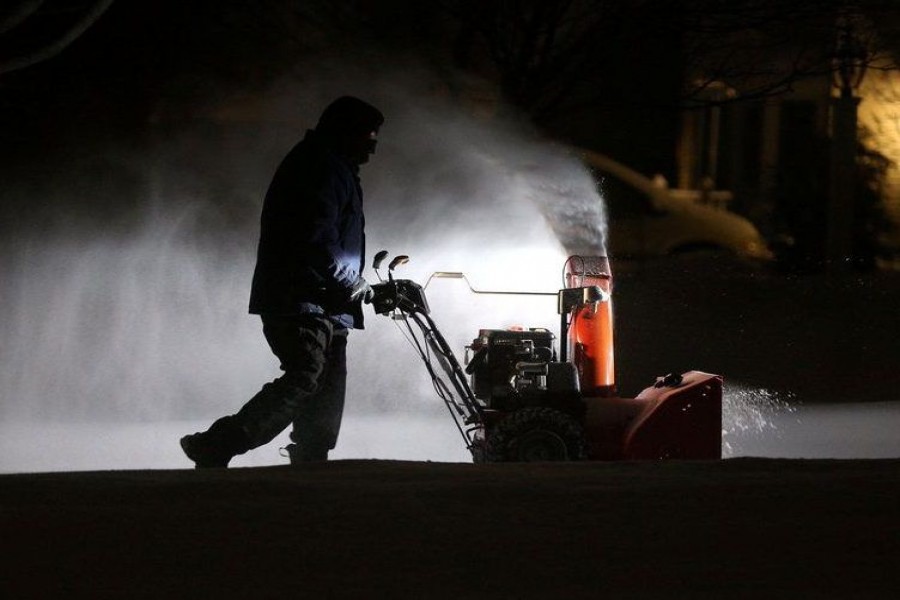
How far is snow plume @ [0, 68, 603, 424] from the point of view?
1123 cm

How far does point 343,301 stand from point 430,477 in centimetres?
116

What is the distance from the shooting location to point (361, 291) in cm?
729

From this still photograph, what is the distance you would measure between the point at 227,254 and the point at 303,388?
6489mm

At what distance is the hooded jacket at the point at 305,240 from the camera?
7.11m

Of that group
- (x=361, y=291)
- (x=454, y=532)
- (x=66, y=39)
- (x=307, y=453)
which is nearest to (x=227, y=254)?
(x=66, y=39)

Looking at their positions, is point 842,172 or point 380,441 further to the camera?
point 842,172

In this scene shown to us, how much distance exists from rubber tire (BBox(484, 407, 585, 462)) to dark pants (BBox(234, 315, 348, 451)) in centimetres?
78

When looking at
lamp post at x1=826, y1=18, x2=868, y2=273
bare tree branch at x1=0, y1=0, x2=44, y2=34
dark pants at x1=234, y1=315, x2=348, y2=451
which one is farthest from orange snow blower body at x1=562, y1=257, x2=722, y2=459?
lamp post at x1=826, y1=18, x2=868, y2=273

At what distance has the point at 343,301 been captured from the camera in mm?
7250

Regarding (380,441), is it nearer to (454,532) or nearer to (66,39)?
(66,39)

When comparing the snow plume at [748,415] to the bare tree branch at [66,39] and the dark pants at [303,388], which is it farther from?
the bare tree branch at [66,39]

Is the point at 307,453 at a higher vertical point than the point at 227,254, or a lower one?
lower

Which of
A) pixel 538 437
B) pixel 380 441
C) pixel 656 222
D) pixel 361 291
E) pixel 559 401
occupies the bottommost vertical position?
pixel 380 441

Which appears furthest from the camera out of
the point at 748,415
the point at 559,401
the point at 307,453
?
the point at 748,415
